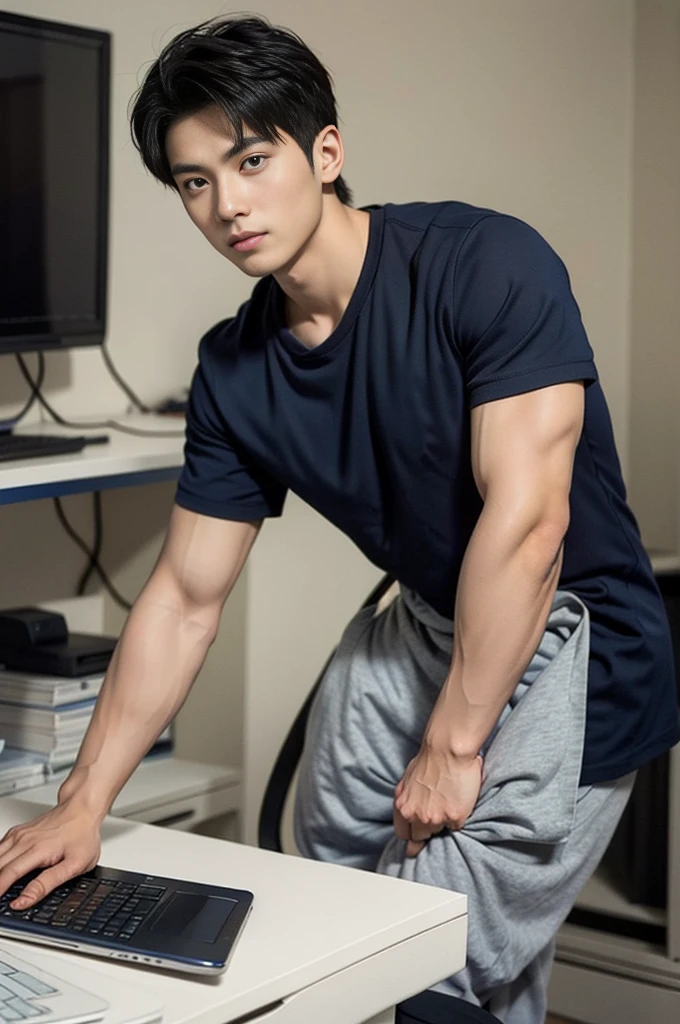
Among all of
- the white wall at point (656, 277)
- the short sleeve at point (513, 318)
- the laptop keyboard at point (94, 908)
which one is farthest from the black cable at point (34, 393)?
the white wall at point (656, 277)

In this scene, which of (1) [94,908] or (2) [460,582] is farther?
(2) [460,582]

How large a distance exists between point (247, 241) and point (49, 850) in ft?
2.12

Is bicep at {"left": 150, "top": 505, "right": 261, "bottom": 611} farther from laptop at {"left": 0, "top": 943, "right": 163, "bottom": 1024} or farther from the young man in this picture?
laptop at {"left": 0, "top": 943, "right": 163, "bottom": 1024}

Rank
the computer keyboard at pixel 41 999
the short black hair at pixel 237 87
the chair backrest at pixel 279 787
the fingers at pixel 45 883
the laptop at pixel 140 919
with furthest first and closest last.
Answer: the chair backrest at pixel 279 787
the short black hair at pixel 237 87
the fingers at pixel 45 883
the laptop at pixel 140 919
the computer keyboard at pixel 41 999

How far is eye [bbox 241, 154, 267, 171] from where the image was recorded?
4.91 feet

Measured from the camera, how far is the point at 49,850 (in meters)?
1.41

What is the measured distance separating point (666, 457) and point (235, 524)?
2.05 meters

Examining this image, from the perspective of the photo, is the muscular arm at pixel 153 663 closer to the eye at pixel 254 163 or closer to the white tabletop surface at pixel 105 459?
the white tabletop surface at pixel 105 459

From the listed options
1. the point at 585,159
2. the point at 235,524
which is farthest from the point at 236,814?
the point at 585,159

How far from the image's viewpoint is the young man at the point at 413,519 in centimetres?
150

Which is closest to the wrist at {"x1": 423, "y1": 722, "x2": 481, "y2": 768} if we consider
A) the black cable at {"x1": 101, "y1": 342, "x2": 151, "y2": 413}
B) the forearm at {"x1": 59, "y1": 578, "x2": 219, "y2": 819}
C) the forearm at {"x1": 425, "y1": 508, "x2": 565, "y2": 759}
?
the forearm at {"x1": 425, "y1": 508, "x2": 565, "y2": 759}

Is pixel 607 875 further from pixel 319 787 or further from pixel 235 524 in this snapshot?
pixel 235 524

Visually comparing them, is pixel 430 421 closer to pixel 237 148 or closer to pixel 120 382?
pixel 237 148

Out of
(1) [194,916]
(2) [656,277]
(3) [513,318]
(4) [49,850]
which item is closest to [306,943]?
(1) [194,916]
